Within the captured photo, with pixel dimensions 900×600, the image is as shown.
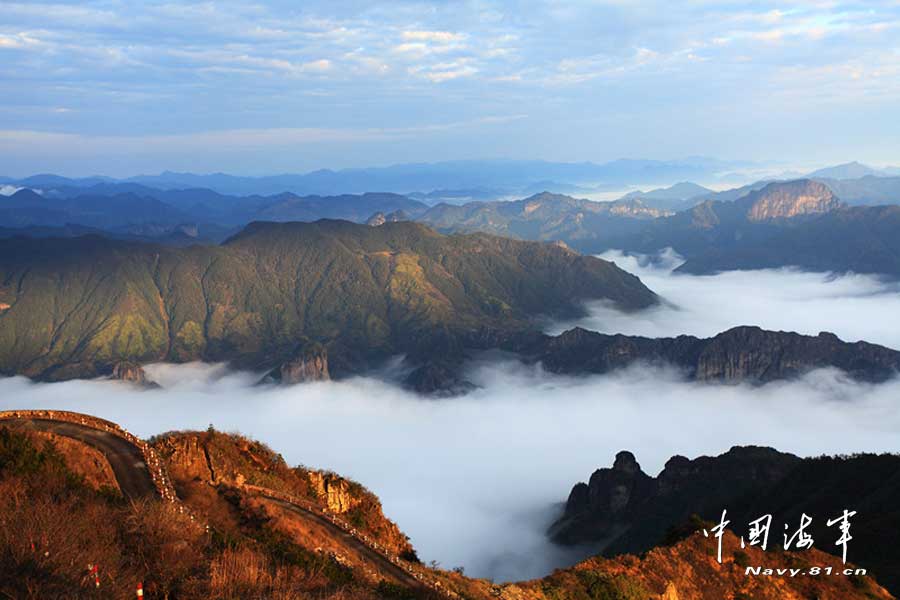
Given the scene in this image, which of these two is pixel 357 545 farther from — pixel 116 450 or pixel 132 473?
pixel 116 450

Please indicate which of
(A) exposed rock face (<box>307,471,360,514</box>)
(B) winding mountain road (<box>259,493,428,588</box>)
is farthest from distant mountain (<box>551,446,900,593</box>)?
(B) winding mountain road (<box>259,493,428,588</box>)

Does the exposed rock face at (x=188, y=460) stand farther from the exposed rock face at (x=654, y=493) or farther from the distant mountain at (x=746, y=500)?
the exposed rock face at (x=654, y=493)

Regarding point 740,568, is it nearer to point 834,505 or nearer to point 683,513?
point 834,505

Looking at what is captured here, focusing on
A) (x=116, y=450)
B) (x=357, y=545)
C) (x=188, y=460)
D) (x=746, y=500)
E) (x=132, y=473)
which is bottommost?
(x=746, y=500)

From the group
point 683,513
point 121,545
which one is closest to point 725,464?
point 683,513

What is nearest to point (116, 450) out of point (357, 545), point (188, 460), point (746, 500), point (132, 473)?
point (132, 473)

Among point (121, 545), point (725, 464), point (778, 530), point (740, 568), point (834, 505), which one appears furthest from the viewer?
point (725, 464)
